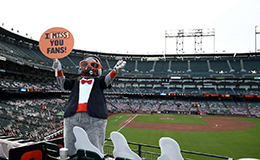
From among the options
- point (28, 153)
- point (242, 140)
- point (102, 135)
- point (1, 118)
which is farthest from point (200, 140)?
point (1, 118)

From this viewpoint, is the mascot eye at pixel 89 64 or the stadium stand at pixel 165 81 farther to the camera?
the stadium stand at pixel 165 81

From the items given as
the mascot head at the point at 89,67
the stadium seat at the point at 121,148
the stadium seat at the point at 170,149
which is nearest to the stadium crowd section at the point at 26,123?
the mascot head at the point at 89,67

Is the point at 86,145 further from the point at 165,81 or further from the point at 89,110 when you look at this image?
the point at 165,81

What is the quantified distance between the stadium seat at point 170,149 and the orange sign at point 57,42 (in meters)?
3.29

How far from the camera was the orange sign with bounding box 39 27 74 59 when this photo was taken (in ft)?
15.3

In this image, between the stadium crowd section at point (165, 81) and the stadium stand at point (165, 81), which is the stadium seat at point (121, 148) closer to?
the stadium stand at point (165, 81)

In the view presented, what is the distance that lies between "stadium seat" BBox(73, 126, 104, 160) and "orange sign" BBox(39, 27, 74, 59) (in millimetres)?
2083

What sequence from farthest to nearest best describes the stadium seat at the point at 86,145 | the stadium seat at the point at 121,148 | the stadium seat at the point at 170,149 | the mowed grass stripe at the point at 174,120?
the mowed grass stripe at the point at 174,120 → the stadium seat at the point at 86,145 → the stadium seat at the point at 121,148 → the stadium seat at the point at 170,149

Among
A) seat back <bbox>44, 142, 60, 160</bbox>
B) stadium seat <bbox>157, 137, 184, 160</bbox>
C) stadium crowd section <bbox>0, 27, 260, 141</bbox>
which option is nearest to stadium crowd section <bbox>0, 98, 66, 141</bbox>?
stadium crowd section <bbox>0, 27, 260, 141</bbox>

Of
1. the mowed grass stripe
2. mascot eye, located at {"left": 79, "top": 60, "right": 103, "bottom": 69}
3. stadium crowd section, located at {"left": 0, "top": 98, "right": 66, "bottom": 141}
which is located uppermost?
mascot eye, located at {"left": 79, "top": 60, "right": 103, "bottom": 69}

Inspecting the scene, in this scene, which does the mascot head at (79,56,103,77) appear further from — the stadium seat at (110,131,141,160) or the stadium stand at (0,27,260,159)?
the stadium stand at (0,27,260,159)

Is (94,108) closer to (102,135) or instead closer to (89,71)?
(102,135)

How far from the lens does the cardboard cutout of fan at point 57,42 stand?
467 centimetres

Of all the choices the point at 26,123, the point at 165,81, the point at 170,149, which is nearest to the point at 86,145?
the point at 170,149
